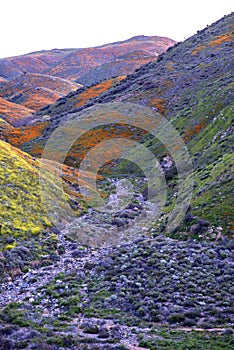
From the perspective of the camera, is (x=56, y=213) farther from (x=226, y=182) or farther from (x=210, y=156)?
(x=210, y=156)

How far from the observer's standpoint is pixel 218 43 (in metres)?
79.1

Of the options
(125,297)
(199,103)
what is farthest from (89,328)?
(199,103)

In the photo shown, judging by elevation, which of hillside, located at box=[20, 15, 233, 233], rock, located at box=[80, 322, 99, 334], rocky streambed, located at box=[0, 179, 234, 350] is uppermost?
hillside, located at box=[20, 15, 233, 233]

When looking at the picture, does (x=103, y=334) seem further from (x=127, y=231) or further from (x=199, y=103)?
(x=199, y=103)

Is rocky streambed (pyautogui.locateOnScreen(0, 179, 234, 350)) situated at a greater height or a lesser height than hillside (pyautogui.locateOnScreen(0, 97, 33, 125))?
lesser

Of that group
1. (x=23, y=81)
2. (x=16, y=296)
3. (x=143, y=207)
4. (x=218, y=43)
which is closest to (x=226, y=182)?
(x=143, y=207)

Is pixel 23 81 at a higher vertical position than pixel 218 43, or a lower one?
higher

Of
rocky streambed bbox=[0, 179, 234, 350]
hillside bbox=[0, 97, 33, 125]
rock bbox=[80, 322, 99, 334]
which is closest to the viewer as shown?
rocky streambed bbox=[0, 179, 234, 350]

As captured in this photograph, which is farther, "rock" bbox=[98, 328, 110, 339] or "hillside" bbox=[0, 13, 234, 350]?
"hillside" bbox=[0, 13, 234, 350]

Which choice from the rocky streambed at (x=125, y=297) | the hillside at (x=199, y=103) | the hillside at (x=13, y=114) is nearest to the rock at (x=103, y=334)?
the rocky streambed at (x=125, y=297)

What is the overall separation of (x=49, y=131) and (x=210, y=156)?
39312 mm

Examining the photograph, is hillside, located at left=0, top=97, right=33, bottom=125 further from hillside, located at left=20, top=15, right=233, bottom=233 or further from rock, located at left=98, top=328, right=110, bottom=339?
rock, located at left=98, top=328, right=110, bottom=339

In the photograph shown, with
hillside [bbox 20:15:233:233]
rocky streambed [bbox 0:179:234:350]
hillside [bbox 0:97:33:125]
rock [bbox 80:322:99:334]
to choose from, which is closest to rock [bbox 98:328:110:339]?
rocky streambed [bbox 0:179:234:350]

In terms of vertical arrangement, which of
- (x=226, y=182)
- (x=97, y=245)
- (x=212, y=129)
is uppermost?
(x=212, y=129)
